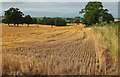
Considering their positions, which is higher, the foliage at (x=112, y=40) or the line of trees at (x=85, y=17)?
the line of trees at (x=85, y=17)

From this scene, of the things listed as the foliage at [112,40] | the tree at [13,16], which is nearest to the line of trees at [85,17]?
the tree at [13,16]

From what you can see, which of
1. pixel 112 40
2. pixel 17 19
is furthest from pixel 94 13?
pixel 112 40

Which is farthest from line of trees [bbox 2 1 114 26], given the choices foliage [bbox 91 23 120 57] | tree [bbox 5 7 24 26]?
foliage [bbox 91 23 120 57]

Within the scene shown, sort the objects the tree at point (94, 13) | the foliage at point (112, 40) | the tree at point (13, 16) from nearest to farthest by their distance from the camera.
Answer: the foliage at point (112, 40)
the tree at point (94, 13)
the tree at point (13, 16)

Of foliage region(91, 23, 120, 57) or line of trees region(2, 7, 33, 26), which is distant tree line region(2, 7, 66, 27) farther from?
foliage region(91, 23, 120, 57)

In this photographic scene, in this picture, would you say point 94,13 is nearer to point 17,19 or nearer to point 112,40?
point 17,19

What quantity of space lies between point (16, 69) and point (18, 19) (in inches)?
1480

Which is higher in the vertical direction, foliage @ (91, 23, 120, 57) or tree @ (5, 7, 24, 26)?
tree @ (5, 7, 24, 26)

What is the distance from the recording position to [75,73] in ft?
10.5

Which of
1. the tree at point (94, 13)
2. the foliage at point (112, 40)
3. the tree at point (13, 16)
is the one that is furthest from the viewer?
the tree at point (13, 16)

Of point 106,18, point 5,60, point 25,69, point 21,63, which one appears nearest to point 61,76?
point 25,69

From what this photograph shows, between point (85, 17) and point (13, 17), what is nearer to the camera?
point (85, 17)

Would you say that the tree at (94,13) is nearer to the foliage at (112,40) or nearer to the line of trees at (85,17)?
the line of trees at (85,17)

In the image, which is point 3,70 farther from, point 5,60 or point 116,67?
point 116,67
